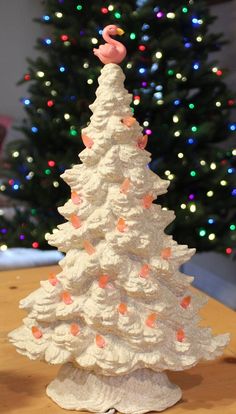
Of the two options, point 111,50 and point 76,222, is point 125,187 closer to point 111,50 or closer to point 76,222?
point 76,222

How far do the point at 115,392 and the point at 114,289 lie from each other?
17cm

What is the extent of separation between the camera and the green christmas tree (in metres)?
2.05

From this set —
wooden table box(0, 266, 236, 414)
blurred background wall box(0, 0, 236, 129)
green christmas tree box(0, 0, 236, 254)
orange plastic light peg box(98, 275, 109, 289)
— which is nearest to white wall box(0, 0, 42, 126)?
blurred background wall box(0, 0, 236, 129)

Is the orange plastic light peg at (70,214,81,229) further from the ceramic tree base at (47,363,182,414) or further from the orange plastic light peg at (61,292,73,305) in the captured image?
the ceramic tree base at (47,363,182,414)

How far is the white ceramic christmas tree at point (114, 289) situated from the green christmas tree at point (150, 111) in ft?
3.58

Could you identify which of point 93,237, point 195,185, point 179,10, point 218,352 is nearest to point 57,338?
point 93,237

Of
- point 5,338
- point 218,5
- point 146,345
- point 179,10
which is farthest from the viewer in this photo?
point 218,5

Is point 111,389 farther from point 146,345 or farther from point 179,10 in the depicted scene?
point 179,10

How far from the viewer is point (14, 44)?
14.2ft

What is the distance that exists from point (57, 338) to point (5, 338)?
0.36m

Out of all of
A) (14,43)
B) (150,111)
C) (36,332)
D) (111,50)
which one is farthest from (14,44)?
(36,332)

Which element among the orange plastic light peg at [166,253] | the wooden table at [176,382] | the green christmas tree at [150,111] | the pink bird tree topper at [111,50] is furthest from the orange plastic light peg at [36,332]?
the green christmas tree at [150,111]

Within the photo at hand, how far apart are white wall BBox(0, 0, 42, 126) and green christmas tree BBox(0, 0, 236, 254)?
2.17 meters

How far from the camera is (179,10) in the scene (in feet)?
6.78
